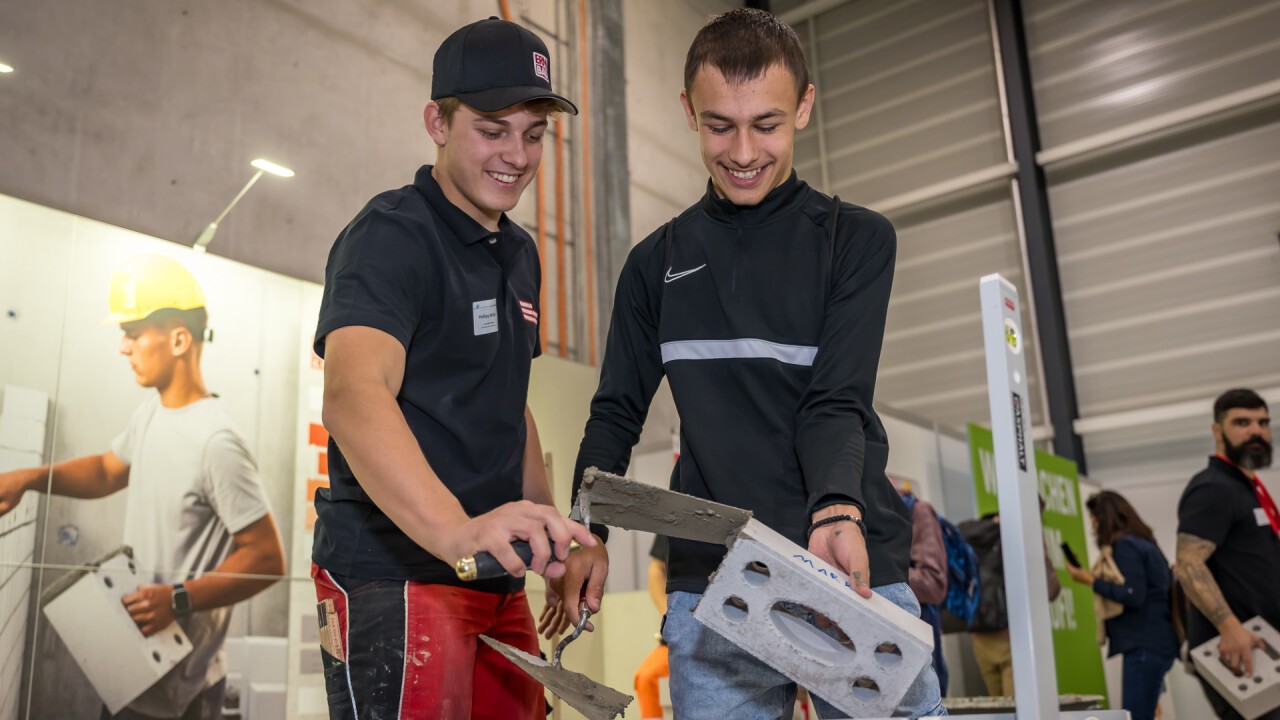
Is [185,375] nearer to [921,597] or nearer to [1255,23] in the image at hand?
[921,597]

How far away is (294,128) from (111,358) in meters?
1.69

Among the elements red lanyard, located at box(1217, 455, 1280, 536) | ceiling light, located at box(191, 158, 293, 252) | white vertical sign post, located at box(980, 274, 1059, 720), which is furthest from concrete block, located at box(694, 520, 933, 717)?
ceiling light, located at box(191, 158, 293, 252)

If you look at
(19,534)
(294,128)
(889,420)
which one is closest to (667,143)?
(889,420)

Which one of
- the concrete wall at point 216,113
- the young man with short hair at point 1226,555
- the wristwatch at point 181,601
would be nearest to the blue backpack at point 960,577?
the young man with short hair at point 1226,555

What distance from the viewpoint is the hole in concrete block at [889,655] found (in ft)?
3.82

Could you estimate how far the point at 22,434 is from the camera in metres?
3.61

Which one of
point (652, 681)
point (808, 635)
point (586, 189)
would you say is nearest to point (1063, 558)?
point (652, 681)

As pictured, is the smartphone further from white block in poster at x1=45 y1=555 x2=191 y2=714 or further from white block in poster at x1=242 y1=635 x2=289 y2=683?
white block in poster at x1=45 y1=555 x2=191 y2=714

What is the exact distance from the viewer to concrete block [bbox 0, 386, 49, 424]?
359cm

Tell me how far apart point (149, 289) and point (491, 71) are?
122 inches

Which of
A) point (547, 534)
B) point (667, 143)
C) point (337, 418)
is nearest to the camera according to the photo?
point (547, 534)

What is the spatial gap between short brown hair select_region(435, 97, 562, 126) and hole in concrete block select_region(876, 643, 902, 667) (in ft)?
2.79

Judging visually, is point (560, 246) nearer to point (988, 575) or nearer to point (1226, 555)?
point (988, 575)

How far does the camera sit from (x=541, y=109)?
1.54 meters
